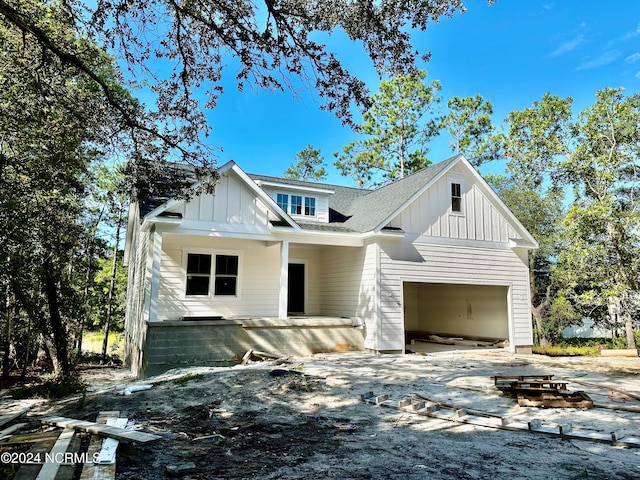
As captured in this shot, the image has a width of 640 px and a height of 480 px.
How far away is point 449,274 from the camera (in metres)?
14.1

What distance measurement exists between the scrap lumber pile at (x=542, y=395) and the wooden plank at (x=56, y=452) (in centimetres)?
610

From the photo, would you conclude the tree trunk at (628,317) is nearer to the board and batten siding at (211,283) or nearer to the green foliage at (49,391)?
the board and batten siding at (211,283)

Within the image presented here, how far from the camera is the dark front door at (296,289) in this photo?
15.5 metres

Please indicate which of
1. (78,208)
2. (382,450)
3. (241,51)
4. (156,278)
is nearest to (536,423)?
(382,450)

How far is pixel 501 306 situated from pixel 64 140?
49.0ft

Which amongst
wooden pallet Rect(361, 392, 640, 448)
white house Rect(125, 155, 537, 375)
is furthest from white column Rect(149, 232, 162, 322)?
wooden pallet Rect(361, 392, 640, 448)


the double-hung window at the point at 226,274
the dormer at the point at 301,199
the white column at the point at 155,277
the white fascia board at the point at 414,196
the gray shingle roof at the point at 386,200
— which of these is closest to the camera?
the white column at the point at 155,277

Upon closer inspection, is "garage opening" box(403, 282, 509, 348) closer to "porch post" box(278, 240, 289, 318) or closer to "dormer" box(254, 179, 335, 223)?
"dormer" box(254, 179, 335, 223)

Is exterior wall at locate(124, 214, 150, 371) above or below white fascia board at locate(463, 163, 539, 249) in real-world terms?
below

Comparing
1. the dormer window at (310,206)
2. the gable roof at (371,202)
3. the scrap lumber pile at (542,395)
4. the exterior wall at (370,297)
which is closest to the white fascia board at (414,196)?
Answer: the gable roof at (371,202)

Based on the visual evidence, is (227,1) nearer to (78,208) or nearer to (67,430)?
(67,430)

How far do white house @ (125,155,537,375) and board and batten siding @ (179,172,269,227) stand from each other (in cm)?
3

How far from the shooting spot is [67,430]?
470 centimetres

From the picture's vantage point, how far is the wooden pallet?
486 cm
